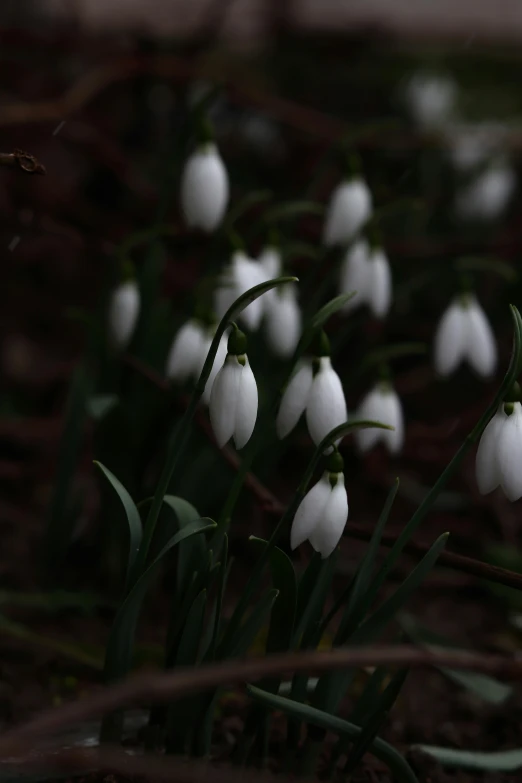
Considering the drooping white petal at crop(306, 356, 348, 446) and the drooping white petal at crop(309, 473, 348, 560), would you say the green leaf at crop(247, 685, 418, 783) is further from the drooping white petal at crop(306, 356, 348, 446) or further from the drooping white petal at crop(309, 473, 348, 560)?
the drooping white petal at crop(306, 356, 348, 446)

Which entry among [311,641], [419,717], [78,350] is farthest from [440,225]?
[311,641]

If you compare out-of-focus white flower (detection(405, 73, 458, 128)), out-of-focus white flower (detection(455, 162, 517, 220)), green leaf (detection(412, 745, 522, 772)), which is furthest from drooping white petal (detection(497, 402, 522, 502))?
out-of-focus white flower (detection(405, 73, 458, 128))

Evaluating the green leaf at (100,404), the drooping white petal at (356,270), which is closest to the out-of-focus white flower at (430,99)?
the drooping white petal at (356,270)

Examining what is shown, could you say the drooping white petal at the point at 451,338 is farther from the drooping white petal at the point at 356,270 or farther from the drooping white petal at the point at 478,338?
the drooping white petal at the point at 356,270

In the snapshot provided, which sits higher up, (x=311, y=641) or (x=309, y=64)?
(x=309, y=64)

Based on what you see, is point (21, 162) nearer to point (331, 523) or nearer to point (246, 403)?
point (246, 403)

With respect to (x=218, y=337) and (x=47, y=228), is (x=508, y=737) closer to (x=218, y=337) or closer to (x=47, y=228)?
(x=218, y=337)

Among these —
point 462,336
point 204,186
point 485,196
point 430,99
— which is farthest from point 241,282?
point 430,99
